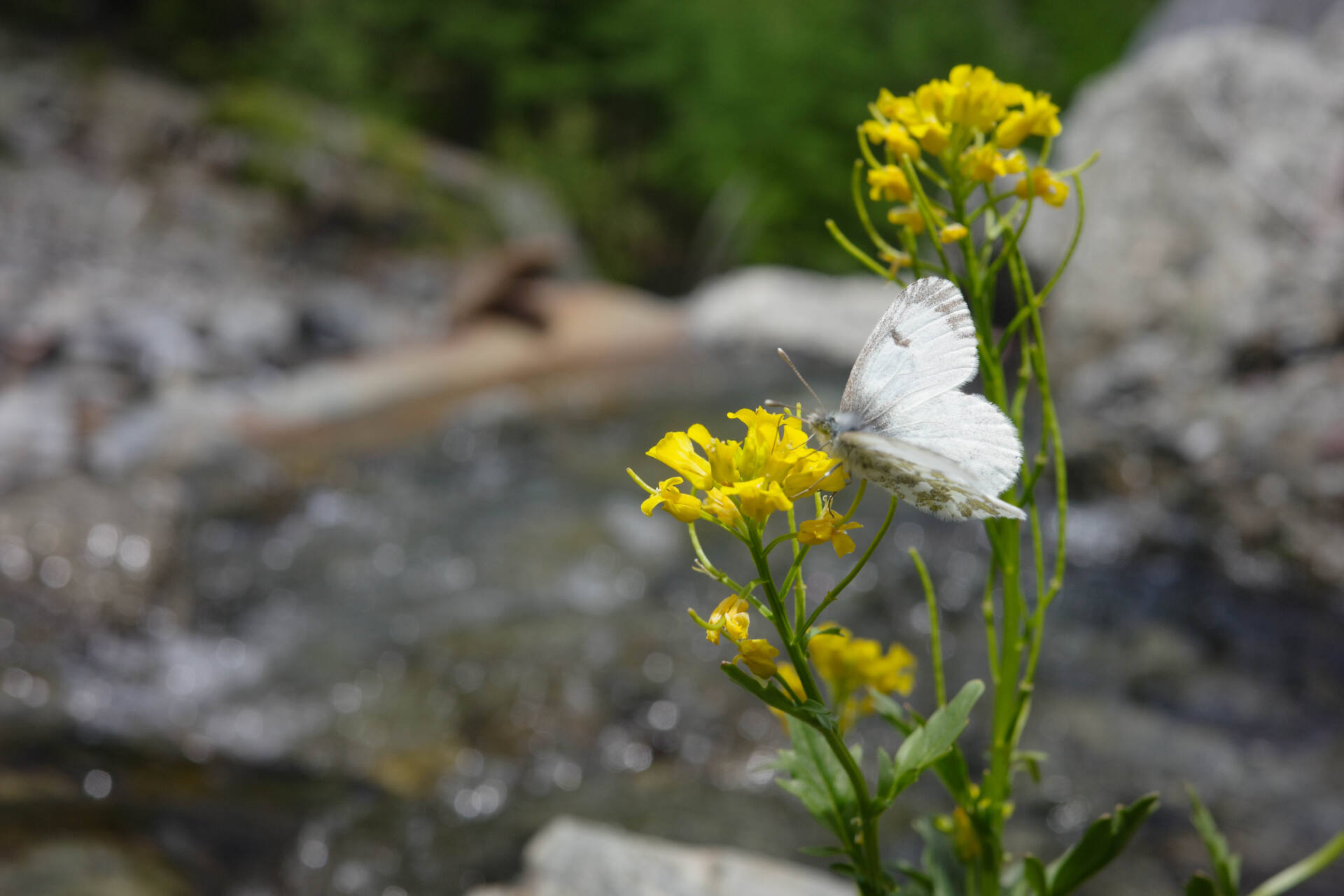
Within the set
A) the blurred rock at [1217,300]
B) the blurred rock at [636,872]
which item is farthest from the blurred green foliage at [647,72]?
the blurred rock at [636,872]

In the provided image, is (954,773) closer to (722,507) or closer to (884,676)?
(884,676)

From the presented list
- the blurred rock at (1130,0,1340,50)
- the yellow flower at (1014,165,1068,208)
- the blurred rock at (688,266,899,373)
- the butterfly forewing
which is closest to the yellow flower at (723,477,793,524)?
the butterfly forewing

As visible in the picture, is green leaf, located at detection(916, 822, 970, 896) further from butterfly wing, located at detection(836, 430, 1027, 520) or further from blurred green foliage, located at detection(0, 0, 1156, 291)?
blurred green foliage, located at detection(0, 0, 1156, 291)

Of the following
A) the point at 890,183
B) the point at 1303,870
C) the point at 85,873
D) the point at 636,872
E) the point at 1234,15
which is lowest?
the point at 85,873

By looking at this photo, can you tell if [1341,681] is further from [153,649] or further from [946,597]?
[153,649]

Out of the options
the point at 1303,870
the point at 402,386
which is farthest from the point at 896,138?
the point at 402,386

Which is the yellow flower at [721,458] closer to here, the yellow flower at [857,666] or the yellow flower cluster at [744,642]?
the yellow flower cluster at [744,642]
